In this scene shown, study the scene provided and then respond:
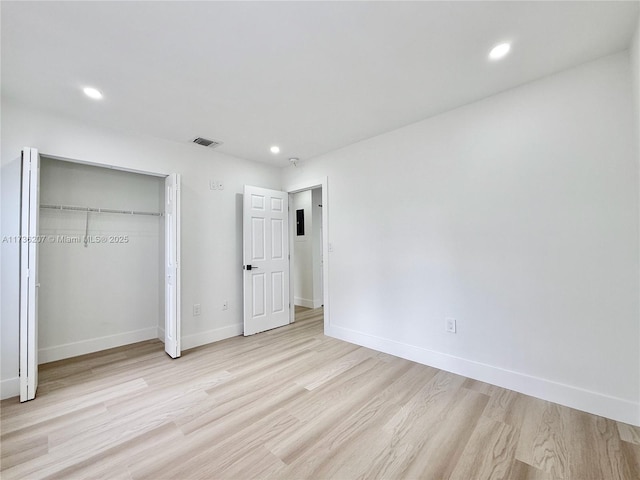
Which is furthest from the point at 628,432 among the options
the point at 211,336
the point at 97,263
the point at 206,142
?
the point at 97,263

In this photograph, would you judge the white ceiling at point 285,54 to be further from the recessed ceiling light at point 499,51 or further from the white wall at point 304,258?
the white wall at point 304,258

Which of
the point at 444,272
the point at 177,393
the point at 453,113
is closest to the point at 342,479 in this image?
the point at 177,393

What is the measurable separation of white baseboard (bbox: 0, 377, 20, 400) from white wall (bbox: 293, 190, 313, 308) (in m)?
3.67

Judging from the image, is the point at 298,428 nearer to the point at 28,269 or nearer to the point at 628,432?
the point at 628,432

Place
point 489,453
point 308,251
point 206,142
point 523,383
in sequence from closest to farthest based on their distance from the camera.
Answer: point 489,453, point 523,383, point 206,142, point 308,251

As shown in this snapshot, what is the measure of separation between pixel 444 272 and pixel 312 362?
1633 mm

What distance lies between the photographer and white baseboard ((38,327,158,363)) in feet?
9.73

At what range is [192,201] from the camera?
346 centimetres

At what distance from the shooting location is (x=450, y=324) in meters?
2.62

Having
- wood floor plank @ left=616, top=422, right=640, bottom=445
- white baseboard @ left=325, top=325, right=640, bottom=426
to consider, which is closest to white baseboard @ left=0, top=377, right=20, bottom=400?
white baseboard @ left=325, top=325, right=640, bottom=426

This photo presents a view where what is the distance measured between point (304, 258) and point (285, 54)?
4044 mm

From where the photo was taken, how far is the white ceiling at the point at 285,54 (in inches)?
59.9

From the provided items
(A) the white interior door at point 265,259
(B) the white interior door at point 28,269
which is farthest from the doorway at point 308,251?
(B) the white interior door at point 28,269

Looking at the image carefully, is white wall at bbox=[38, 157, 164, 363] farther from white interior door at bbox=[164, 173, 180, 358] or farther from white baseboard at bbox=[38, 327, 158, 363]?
white interior door at bbox=[164, 173, 180, 358]
